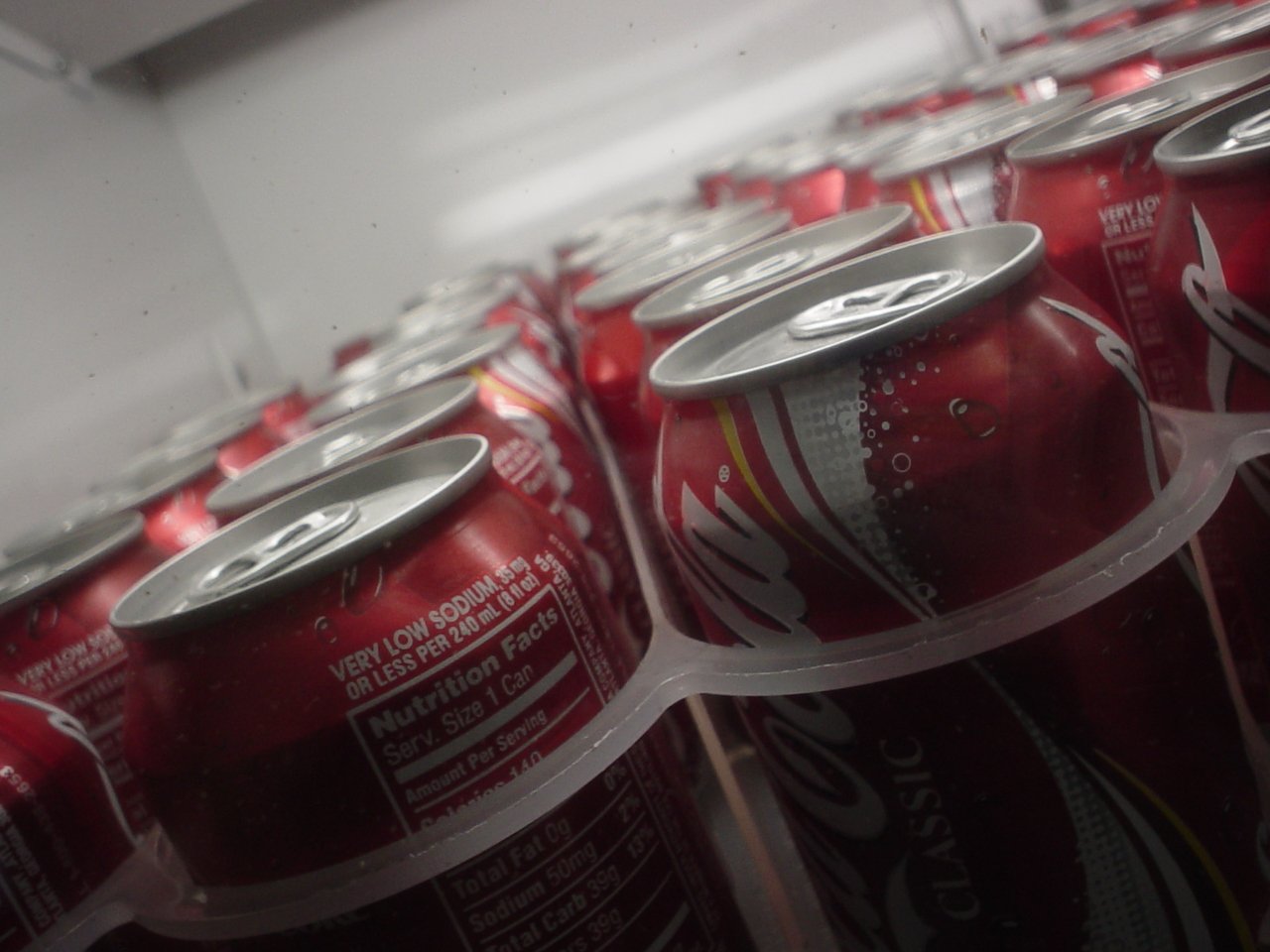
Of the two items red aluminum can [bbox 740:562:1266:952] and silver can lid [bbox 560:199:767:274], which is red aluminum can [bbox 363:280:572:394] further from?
red aluminum can [bbox 740:562:1266:952]

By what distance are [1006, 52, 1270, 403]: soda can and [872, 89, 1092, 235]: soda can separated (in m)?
0.16

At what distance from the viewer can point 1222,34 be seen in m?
1.34

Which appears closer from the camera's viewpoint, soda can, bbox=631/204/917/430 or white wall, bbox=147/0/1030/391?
soda can, bbox=631/204/917/430

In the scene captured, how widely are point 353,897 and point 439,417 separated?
0.50 m

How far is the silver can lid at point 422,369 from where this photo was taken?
1.35 m

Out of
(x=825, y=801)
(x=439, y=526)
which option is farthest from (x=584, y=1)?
(x=825, y=801)

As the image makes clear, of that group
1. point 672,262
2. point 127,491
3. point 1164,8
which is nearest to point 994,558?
point 672,262

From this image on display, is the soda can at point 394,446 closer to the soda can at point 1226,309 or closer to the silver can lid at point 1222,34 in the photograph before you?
the soda can at point 1226,309

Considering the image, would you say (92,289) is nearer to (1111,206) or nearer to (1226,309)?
(1111,206)

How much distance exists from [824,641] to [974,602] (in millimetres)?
105

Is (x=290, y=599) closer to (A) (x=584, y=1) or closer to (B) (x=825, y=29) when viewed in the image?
(A) (x=584, y=1)

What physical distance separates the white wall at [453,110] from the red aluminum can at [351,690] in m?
1.42

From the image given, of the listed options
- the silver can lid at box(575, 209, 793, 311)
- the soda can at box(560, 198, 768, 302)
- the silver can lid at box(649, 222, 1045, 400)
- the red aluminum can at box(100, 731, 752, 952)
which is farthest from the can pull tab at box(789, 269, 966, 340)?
the soda can at box(560, 198, 768, 302)

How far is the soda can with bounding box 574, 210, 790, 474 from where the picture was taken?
1315mm
